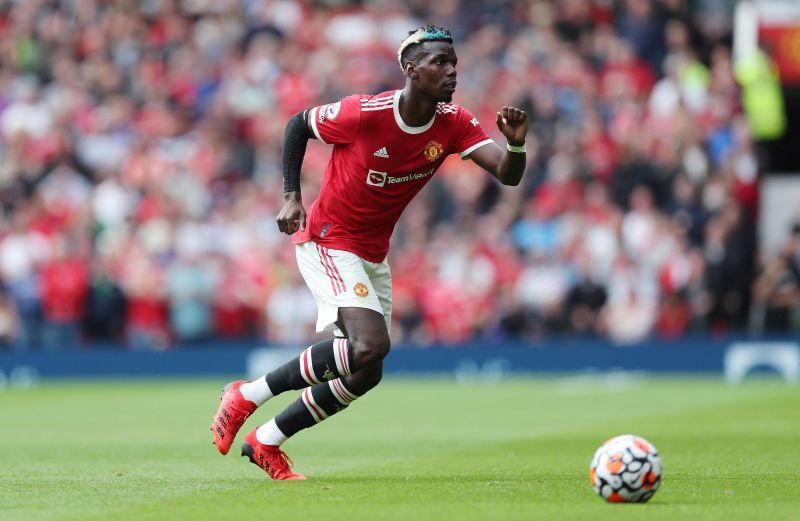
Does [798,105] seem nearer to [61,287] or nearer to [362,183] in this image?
[61,287]

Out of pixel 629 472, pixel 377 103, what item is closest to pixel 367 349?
pixel 377 103

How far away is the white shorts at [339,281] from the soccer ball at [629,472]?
2.04 m

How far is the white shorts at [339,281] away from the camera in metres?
8.92

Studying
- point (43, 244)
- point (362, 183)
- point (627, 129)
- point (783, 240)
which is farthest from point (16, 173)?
point (362, 183)

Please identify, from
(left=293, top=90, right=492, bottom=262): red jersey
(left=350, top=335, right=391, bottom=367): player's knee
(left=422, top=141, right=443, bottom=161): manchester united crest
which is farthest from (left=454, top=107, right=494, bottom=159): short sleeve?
(left=350, top=335, right=391, bottom=367): player's knee

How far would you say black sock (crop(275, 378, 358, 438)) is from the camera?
9.09 m

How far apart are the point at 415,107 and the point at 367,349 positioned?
1575 millimetres

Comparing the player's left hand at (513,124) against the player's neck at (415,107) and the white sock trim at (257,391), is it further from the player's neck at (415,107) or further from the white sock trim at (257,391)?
the white sock trim at (257,391)

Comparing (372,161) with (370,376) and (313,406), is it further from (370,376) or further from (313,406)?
(313,406)

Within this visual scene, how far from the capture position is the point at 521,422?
46.7 ft

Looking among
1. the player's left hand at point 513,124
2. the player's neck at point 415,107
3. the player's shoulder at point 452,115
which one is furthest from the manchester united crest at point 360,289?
the player's left hand at point 513,124

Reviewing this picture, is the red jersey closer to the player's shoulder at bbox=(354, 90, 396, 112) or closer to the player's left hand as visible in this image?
the player's shoulder at bbox=(354, 90, 396, 112)

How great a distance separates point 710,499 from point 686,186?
13.8 m

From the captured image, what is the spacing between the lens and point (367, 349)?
28.3ft
